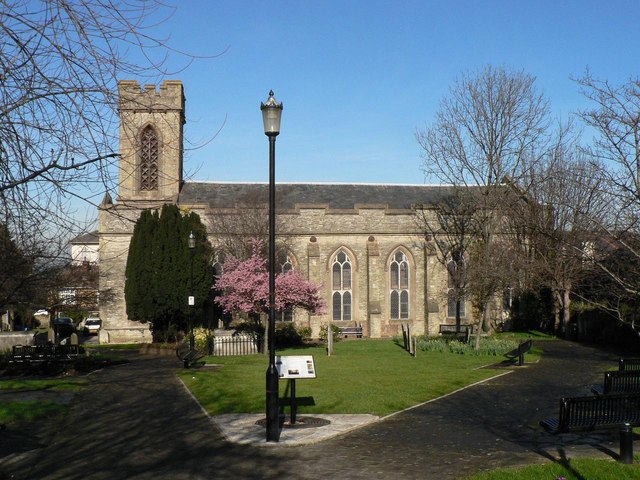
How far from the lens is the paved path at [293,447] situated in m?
10.0

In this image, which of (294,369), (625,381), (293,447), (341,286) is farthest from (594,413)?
(341,286)

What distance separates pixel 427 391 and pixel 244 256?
19998mm

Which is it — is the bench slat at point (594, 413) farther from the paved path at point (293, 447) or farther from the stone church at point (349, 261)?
the stone church at point (349, 261)

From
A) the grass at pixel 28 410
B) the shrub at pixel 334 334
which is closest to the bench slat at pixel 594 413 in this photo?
the grass at pixel 28 410

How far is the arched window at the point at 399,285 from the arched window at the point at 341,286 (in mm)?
2584

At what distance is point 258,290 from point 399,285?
15.2 metres

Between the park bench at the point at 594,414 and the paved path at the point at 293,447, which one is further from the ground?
the park bench at the point at 594,414

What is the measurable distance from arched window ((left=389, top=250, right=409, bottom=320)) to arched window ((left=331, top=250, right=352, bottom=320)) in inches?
102

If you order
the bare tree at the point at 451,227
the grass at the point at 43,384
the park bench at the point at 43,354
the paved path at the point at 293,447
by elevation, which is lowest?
the paved path at the point at 293,447

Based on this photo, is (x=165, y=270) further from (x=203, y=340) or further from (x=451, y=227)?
(x=451, y=227)

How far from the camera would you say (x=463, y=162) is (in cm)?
4012

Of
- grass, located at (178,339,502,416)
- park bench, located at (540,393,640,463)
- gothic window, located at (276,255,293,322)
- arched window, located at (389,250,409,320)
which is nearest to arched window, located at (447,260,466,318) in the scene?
arched window, located at (389,250,409,320)

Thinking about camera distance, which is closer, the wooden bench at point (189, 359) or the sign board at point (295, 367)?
the sign board at point (295, 367)

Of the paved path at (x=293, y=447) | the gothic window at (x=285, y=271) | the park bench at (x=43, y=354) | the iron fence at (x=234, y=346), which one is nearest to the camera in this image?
the paved path at (x=293, y=447)
